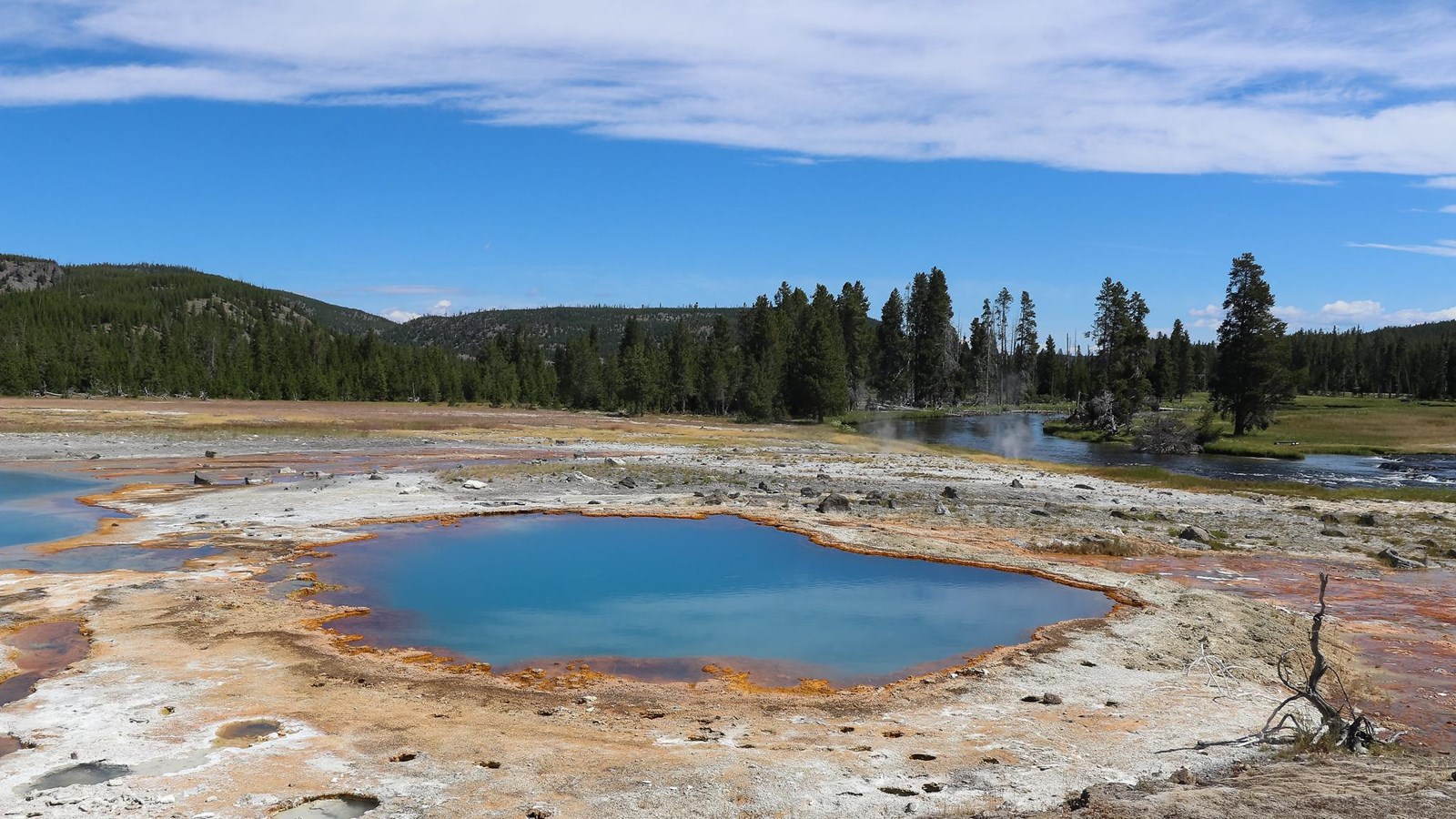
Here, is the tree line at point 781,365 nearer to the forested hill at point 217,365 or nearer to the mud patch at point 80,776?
the forested hill at point 217,365

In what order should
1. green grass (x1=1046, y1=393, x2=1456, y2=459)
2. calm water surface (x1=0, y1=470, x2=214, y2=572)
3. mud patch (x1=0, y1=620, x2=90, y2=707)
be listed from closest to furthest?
mud patch (x1=0, y1=620, x2=90, y2=707)
calm water surface (x1=0, y1=470, x2=214, y2=572)
green grass (x1=1046, y1=393, x2=1456, y2=459)

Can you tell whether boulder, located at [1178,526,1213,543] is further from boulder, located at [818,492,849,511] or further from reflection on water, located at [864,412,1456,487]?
reflection on water, located at [864,412,1456,487]

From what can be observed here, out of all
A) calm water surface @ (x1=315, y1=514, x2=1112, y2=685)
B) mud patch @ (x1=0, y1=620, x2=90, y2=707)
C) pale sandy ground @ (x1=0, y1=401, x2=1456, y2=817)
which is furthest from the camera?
calm water surface @ (x1=315, y1=514, x2=1112, y2=685)

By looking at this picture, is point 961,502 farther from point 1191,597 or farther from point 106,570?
point 106,570

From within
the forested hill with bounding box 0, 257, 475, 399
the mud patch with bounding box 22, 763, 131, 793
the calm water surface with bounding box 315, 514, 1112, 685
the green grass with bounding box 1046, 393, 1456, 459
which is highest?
the forested hill with bounding box 0, 257, 475, 399

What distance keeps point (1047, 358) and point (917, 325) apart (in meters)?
46.8

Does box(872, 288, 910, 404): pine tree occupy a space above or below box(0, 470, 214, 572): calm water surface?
above

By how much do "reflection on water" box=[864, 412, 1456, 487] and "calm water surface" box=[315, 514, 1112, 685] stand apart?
3390 centimetres

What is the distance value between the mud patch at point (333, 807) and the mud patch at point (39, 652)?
537cm

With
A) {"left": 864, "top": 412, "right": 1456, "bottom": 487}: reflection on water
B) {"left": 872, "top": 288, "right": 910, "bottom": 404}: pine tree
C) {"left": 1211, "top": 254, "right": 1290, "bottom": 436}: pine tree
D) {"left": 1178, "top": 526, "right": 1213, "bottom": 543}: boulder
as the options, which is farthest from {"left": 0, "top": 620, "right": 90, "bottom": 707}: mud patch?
{"left": 872, "top": 288, "right": 910, "bottom": 404}: pine tree

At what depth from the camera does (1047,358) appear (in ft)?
506

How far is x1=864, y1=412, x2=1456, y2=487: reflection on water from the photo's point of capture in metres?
47.2

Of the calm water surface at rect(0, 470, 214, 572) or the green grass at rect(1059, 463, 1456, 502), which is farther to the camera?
the green grass at rect(1059, 463, 1456, 502)

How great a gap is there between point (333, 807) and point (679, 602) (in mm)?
10623
